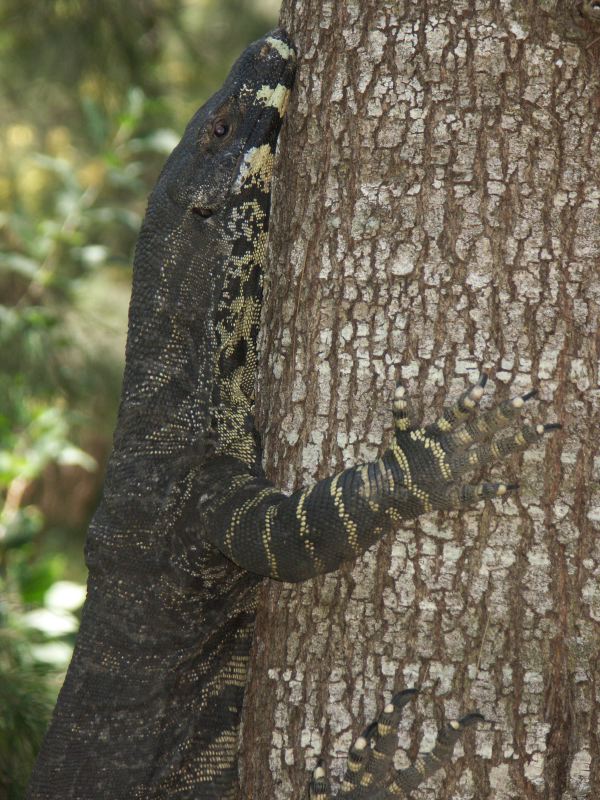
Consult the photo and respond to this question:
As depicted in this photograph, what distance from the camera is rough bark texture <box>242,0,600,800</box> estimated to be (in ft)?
9.21

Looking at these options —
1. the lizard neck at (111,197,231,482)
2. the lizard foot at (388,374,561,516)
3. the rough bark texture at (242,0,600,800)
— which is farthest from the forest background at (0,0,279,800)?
the lizard foot at (388,374,561,516)

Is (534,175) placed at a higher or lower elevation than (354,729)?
higher

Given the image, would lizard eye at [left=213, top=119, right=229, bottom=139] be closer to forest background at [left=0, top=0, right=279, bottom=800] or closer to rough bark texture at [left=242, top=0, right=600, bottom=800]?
rough bark texture at [left=242, top=0, right=600, bottom=800]

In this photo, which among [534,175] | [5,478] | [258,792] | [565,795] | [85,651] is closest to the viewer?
[565,795]

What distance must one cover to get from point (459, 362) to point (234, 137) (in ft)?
4.50

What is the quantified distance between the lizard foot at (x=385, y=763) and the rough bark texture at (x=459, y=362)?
0.05m

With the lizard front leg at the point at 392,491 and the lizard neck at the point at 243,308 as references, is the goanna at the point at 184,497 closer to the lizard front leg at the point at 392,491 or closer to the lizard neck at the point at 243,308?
the lizard neck at the point at 243,308

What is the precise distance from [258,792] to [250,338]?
168cm

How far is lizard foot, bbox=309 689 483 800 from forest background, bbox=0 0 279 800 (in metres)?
1.81

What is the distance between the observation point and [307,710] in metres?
3.04

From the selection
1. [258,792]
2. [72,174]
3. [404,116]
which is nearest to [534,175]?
[404,116]

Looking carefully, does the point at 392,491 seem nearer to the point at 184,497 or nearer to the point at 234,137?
the point at 184,497

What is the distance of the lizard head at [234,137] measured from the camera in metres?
3.38

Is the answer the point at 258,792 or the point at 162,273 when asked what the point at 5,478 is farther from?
the point at 258,792
